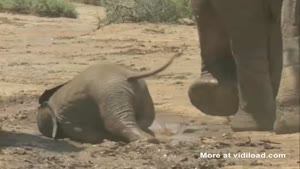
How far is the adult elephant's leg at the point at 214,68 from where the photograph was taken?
26.9ft

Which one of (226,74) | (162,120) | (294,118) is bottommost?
(162,120)

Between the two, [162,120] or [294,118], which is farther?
[162,120]

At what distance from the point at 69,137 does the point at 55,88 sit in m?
0.62

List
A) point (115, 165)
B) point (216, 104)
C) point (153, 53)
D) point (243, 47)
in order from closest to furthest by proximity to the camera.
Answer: point (115, 165), point (243, 47), point (216, 104), point (153, 53)

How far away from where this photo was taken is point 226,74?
835 centimetres

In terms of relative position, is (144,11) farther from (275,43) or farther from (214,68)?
(275,43)

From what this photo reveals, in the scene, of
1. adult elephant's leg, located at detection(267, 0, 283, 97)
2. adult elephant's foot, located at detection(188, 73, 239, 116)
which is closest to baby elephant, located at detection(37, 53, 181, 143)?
adult elephant's foot, located at detection(188, 73, 239, 116)

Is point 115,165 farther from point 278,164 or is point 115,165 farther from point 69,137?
point 69,137

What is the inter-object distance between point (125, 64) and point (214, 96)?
6056 millimetres

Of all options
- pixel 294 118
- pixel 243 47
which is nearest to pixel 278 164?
pixel 294 118

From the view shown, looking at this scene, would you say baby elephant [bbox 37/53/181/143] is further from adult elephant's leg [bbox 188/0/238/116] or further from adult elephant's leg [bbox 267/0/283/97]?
adult elephant's leg [bbox 267/0/283/97]

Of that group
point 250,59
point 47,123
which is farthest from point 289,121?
point 47,123

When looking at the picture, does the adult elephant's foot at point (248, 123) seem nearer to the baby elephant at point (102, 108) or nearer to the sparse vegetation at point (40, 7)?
the baby elephant at point (102, 108)

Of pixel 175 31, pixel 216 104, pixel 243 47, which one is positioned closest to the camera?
pixel 243 47
